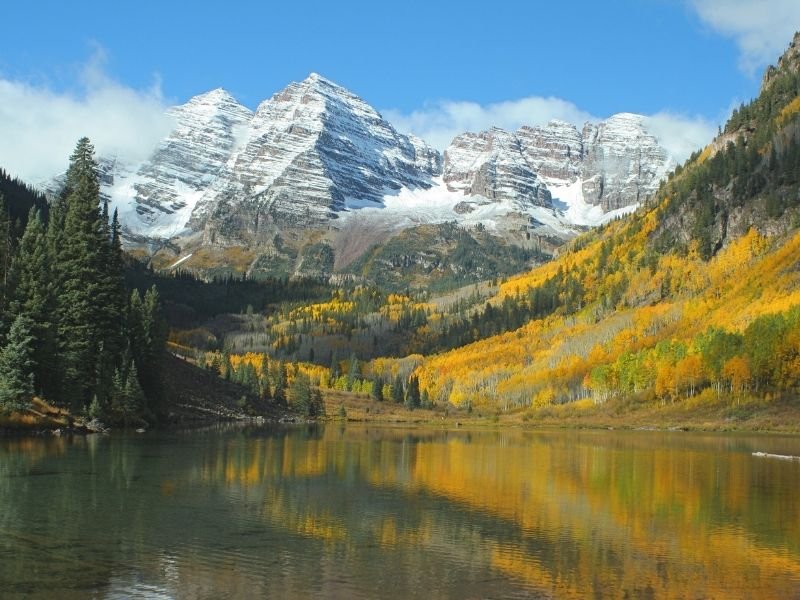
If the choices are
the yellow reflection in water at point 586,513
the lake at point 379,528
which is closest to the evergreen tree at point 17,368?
the lake at point 379,528

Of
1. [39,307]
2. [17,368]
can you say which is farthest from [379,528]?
[39,307]

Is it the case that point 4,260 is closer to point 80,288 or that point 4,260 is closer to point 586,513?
point 80,288

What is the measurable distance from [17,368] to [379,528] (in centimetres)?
5500

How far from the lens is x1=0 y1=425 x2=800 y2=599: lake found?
31.7m

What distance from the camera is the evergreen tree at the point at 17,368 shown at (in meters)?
83.9

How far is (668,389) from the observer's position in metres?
189

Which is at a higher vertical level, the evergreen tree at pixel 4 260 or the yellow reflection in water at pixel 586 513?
the evergreen tree at pixel 4 260

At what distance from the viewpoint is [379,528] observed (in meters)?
43.4

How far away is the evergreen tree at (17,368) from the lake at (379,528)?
6625 mm

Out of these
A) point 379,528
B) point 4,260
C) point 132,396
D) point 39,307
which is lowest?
point 379,528

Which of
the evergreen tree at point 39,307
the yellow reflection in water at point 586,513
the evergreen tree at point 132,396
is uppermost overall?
the evergreen tree at point 39,307

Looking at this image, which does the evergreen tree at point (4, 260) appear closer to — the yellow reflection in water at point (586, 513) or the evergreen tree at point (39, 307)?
the evergreen tree at point (39, 307)

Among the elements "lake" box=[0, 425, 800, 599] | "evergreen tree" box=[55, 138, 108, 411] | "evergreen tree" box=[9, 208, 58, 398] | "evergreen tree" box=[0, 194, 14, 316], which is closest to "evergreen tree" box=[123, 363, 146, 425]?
"evergreen tree" box=[55, 138, 108, 411]

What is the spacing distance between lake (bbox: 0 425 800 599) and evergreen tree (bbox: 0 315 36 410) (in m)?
6.62
